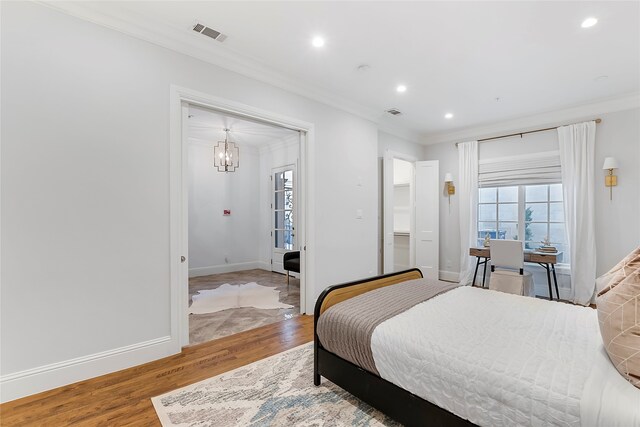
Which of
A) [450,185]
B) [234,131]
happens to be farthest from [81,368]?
[450,185]

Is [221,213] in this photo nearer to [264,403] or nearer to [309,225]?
[309,225]

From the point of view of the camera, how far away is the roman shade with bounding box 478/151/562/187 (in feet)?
14.6

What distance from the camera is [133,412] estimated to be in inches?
71.2

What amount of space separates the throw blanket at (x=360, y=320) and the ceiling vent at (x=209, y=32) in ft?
8.27

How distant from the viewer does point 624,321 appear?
3.92 feet

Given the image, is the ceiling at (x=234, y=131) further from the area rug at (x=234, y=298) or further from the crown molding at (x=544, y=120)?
the crown molding at (x=544, y=120)

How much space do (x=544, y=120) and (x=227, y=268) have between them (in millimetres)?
6396

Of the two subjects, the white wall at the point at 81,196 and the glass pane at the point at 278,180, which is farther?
the glass pane at the point at 278,180

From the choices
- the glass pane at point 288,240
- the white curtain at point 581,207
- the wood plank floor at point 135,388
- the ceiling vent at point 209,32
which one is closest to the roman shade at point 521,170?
the white curtain at point 581,207

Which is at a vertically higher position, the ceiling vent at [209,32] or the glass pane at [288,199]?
the ceiling vent at [209,32]

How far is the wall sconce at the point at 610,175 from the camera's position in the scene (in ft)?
12.6

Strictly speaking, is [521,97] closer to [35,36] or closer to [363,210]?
[363,210]

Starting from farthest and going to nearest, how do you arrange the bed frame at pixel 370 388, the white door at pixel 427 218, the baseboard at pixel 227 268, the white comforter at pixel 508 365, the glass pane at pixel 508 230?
the baseboard at pixel 227 268
the white door at pixel 427 218
the glass pane at pixel 508 230
the bed frame at pixel 370 388
the white comforter at pixel 508 365

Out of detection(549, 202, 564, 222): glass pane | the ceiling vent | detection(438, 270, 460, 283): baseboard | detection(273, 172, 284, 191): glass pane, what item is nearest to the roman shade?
detection(549, 202, 564, 222): glass pane
